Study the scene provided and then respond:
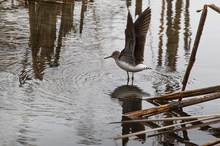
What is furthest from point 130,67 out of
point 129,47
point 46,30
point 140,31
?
point 46,30

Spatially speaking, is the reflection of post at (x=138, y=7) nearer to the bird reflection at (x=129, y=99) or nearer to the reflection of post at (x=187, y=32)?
the reflection of post at (x=187, y=32)

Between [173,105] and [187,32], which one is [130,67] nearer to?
[173,105]

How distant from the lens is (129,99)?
26.9 ft

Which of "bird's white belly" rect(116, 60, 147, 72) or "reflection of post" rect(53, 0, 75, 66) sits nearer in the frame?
"bird's white belly" rect(116, 60, 147, 72)

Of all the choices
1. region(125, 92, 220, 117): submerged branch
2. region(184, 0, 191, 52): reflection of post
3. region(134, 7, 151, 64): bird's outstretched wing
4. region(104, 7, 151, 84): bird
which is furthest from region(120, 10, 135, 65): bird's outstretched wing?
region(184, 0, 191, 52): reflection of post

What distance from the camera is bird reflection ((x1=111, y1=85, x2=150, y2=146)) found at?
678cm

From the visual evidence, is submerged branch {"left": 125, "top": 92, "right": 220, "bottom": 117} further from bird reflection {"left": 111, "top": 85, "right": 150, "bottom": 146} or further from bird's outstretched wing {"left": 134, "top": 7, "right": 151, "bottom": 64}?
bird's outstretched wing {"left": 134, "top": 7, "right": 151, "bottom": 64}

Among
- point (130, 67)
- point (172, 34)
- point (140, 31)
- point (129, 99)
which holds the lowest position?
point (129, 99)

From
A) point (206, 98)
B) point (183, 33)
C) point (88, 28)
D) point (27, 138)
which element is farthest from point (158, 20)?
point (27, 138)

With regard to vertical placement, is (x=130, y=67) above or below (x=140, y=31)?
below

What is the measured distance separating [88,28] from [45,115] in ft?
21.3

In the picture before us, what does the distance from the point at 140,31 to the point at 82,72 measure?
4.03ft

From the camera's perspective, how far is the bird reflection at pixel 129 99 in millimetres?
6781

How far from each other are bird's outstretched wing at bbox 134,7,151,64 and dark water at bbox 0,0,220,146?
1.53 feet
